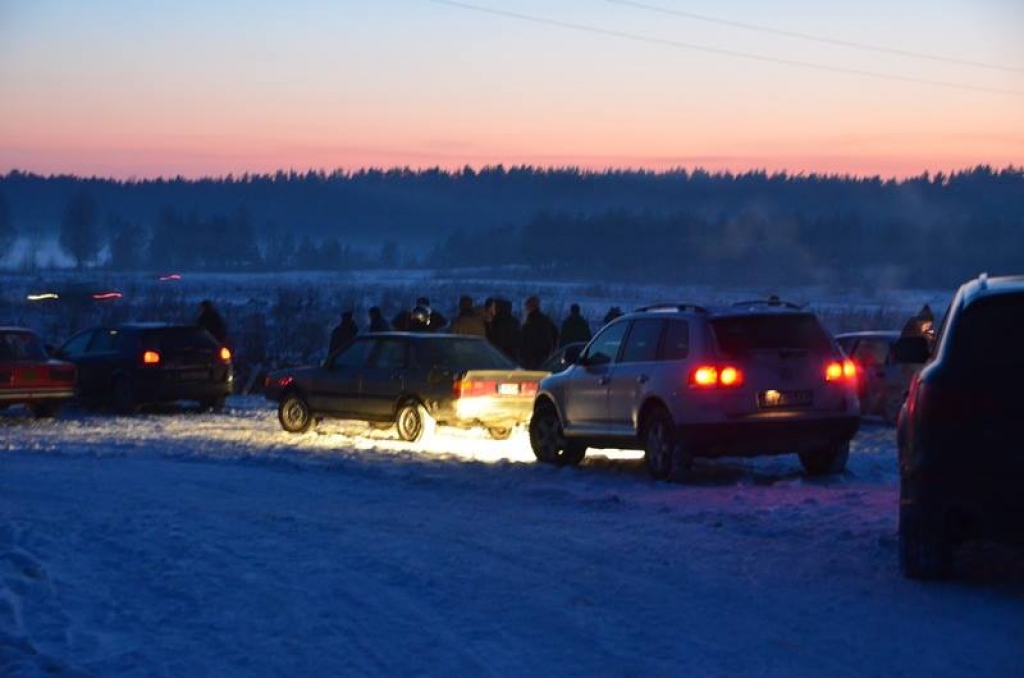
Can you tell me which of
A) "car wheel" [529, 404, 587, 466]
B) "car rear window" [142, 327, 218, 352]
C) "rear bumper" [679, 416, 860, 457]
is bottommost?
"car wheel" [529, 404, 587, 466]

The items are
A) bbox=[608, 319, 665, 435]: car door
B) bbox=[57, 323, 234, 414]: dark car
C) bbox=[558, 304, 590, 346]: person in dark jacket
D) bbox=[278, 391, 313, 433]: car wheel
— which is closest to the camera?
bbox=[608, 319, 665, 435]: car door

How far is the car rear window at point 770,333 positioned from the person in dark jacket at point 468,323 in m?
10.2

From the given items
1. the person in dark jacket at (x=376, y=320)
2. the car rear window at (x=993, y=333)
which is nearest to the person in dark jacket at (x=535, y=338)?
the person in dark jacket at (x=376, y=320)

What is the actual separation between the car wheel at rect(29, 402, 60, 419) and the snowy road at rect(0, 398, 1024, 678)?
9.60 meters

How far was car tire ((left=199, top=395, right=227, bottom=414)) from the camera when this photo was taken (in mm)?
26289

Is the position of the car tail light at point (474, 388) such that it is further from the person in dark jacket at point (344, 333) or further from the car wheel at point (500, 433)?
the person in dark jacket at point (344, 333)

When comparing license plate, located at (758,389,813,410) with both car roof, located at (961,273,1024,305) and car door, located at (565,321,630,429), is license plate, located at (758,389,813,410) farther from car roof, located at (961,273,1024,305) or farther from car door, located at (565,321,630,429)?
Result: car roof, located at (961,273,1024,305)

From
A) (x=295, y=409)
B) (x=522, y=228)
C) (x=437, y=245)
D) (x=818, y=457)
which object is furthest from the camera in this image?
(x=437, y=245)

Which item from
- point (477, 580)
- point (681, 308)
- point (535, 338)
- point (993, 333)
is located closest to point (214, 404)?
point (535, 338)

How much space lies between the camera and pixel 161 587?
920cm

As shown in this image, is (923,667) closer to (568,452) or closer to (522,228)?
(568,452)

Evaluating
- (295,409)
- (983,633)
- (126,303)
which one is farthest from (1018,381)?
(126,303)

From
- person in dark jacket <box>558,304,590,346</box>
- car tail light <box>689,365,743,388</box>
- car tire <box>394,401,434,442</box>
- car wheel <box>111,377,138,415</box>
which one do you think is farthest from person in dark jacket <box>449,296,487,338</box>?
car tail light <box>689,365,743,388</box>

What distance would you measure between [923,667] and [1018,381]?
2.11m
